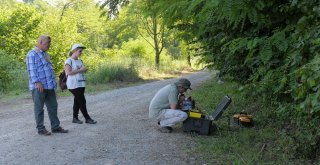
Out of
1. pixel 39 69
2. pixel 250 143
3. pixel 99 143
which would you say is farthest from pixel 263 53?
pixel 39 69

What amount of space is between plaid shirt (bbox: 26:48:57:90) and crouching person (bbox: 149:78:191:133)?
2.19m

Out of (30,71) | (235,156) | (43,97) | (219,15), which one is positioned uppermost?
(219,15)

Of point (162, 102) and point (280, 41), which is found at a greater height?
point (280, 41)

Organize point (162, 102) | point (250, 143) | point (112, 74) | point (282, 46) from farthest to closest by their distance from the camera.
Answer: point (112, 74) → point (162, 102) → point (250, 143) → point (282, 46)

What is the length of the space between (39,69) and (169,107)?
109 inches

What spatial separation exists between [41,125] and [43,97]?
0.58 meters

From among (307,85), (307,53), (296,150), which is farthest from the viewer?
(296,150)

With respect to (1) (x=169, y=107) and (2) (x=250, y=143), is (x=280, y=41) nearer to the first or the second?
(2) (x=250, y=143)

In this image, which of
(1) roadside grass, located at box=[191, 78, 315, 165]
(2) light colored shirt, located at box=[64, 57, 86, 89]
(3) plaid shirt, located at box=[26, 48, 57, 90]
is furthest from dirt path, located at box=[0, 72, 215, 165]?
→ (3) plaid shirt, located at box=[26, 48, 57, 90]

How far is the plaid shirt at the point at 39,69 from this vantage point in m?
7.55

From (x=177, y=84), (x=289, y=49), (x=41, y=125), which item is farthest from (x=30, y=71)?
(x=289, y=49)

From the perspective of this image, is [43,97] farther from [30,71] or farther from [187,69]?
[187,69]

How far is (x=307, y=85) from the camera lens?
3193mm

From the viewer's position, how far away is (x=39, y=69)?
7633mm
